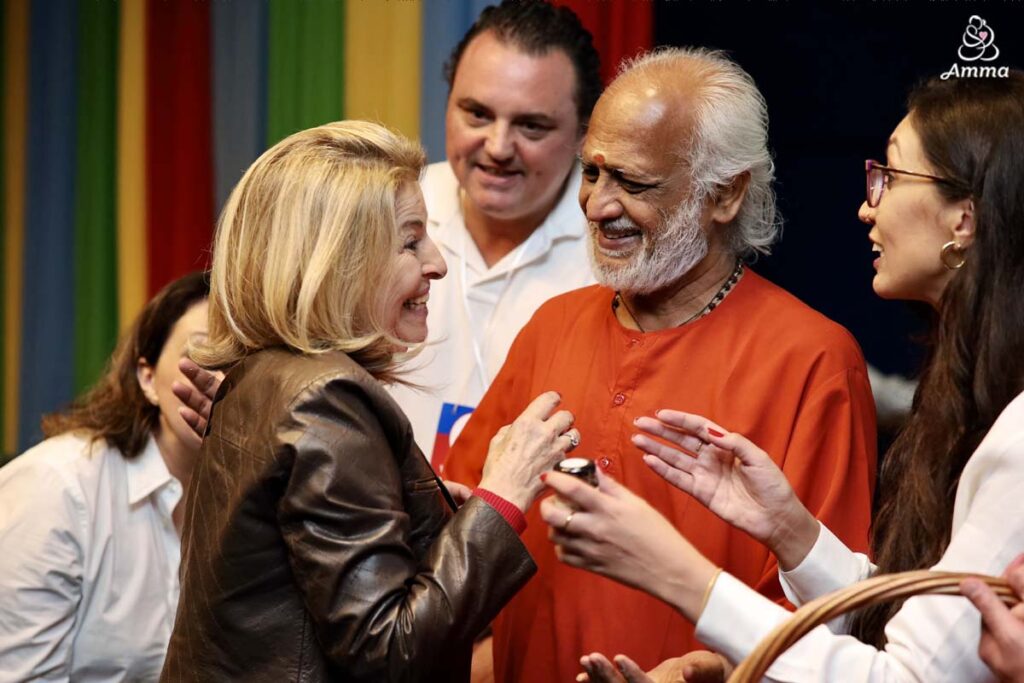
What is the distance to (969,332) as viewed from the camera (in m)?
2.00

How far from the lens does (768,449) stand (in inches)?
93.7

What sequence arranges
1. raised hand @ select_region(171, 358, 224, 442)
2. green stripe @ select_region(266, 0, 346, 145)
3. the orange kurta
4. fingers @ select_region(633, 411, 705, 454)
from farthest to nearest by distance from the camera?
green stripe @ select_region(266, 0, 346, 145)
raised hand @ select_region(171, 358, 224, 442)
the orange kurta
fingers @ select_region(633, 411, 705, 454)

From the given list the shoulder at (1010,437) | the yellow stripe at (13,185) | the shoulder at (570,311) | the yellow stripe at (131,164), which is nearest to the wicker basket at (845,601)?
the shoulder at (1010,437)

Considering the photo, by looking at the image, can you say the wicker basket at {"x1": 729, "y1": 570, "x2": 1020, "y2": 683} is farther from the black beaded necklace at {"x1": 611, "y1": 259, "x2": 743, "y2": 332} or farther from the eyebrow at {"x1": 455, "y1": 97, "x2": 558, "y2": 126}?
the eyebrow at {"x1": 455, "y1": 97, "x2": 558, "y2": 126}

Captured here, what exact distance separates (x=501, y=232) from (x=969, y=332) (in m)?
1.57

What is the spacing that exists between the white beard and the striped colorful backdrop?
1462mm

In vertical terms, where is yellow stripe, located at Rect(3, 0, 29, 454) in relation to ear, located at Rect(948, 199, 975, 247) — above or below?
below

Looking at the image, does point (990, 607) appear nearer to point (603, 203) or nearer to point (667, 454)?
point (667, 454)

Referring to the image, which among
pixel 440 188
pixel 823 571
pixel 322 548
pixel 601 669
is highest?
pixel 440 188

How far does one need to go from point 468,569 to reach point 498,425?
84cm

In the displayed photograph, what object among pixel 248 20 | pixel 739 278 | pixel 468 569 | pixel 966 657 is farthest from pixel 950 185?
pixel 248 20

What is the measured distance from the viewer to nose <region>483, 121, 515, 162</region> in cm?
323

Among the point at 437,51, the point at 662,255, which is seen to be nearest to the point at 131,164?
the point at 437,51

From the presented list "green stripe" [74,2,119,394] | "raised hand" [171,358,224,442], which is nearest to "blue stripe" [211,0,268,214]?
"green stripe" [74,2,119,394]
